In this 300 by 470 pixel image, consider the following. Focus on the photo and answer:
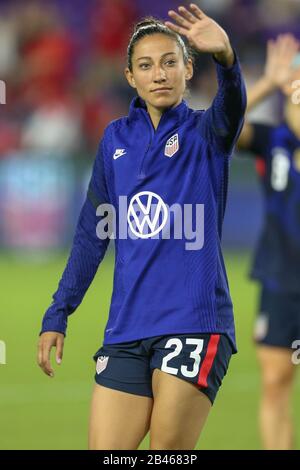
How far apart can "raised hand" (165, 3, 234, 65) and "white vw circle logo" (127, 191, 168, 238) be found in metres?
0.58

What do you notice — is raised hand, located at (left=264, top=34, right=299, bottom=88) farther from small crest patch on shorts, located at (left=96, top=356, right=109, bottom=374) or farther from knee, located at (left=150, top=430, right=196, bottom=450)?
knee, located at (left=150, top=430, right=196, bottom=450)

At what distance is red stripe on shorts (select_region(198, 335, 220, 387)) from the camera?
440 cm

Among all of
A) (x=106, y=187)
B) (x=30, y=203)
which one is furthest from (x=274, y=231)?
(x=30, y=203)

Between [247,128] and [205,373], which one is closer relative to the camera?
[205,373]

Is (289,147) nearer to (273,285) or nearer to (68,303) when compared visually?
(273,285)

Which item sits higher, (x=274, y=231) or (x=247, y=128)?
(x=247, y=128)

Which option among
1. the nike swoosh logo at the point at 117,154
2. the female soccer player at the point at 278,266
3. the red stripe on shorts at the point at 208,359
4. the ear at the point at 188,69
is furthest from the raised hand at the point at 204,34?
the female soccer player at the point at 278,266

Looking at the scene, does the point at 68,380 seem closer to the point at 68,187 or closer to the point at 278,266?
the point at 278,266

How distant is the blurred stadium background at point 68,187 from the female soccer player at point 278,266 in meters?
0.56

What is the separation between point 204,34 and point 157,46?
36cm

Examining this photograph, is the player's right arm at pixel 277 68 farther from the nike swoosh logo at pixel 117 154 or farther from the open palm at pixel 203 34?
the open palm at pixel 203 34

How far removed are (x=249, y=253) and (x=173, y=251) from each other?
12191mm

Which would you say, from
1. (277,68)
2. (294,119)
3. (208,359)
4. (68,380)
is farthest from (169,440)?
(68,380)
